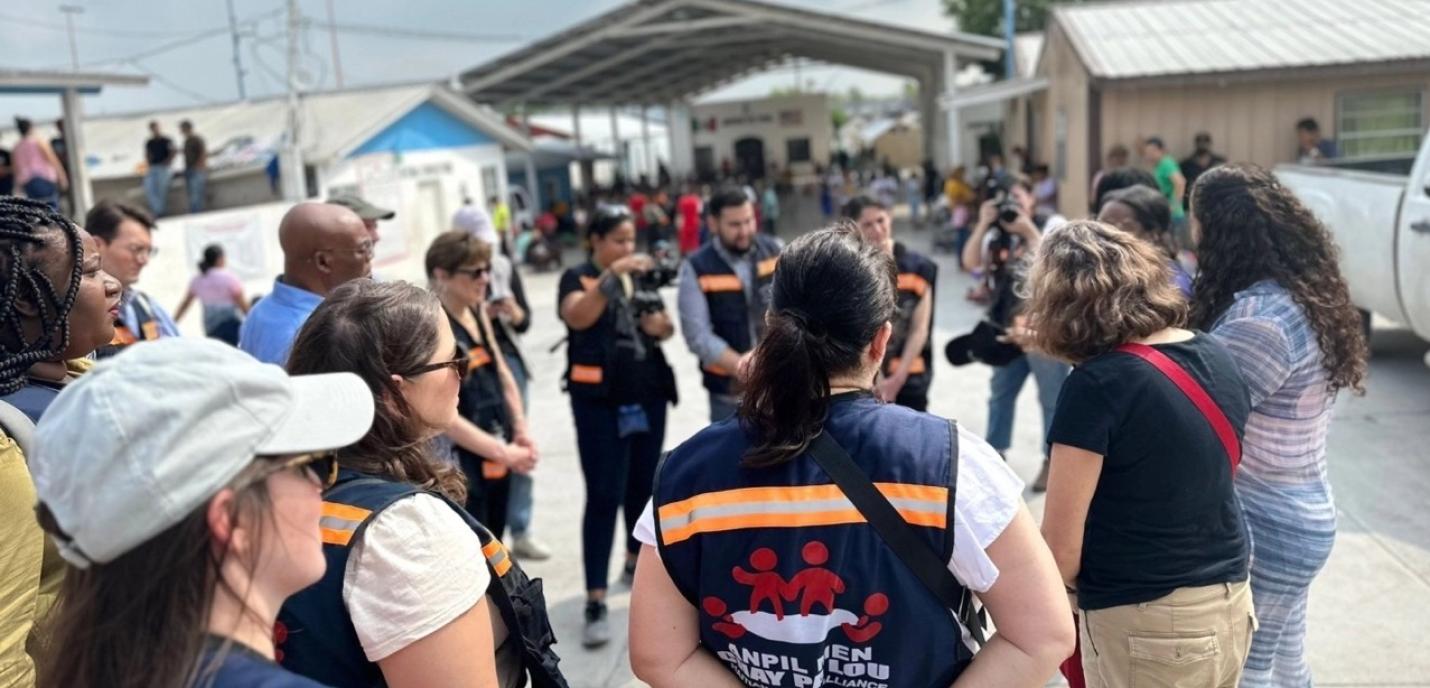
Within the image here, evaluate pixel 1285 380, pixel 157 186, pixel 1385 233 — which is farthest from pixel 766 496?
pixel 157 186

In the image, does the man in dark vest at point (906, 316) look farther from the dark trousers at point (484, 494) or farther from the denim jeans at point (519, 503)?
the denim jeans at point (519, 503)

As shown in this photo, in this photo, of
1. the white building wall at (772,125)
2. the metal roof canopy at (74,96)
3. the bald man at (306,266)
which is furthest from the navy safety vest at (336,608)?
the white building wall at (772,125)

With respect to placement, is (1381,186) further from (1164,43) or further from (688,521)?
(1164,43)

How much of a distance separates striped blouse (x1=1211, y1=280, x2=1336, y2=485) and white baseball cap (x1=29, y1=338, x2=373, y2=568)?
91.9 inches

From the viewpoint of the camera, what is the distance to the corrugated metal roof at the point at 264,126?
18.0m

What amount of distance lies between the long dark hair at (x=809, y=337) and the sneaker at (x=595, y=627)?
276 cm

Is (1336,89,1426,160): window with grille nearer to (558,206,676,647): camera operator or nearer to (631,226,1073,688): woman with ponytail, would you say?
(558,206,676,647): camera operator

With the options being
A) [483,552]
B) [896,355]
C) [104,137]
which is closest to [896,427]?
[483,552]

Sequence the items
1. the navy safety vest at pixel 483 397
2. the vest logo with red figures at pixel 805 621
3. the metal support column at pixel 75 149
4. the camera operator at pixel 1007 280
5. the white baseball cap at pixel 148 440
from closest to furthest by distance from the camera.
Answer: the white baseball cap at pixel 148 440 < the vest logo with red figures at pixel 805 621 < the navy safety vest at pixel 483 397 < the camera operator at pixel 1007 280 < the metal support column at pixel 75 149

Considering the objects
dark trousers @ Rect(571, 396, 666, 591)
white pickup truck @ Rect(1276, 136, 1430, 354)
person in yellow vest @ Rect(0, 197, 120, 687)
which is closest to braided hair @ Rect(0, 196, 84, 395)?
person in yellow vest @ Rect(0, 197, 120, 687)

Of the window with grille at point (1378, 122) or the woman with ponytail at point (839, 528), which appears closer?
the woman with ponytail at point (839, 528)

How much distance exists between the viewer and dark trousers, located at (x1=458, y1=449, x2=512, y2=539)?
4324 mm

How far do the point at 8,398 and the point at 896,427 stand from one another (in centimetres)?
174

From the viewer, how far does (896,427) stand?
5.82 ft
